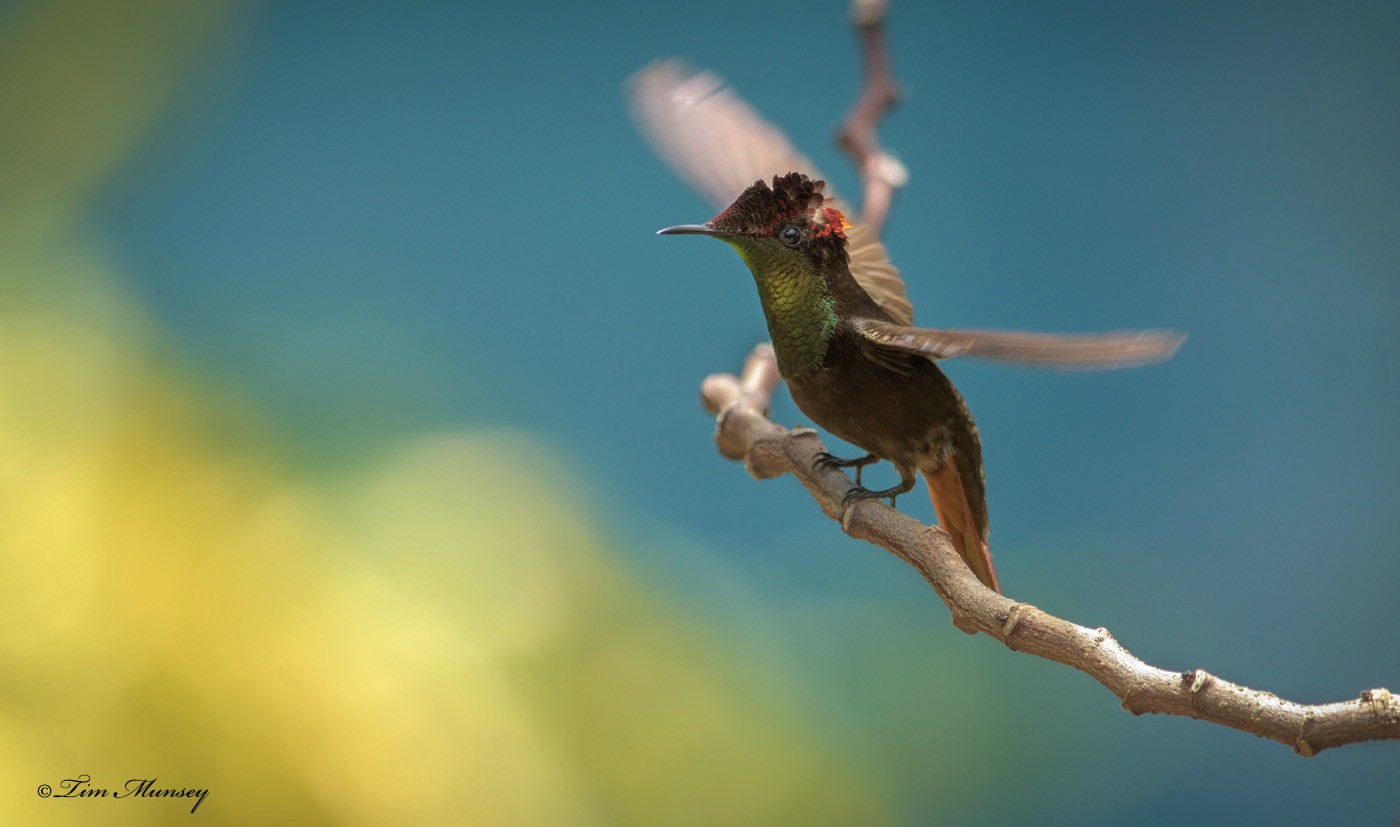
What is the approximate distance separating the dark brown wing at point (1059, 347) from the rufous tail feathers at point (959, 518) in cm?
38

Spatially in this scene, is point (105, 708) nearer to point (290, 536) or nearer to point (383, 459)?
point (290, 536)

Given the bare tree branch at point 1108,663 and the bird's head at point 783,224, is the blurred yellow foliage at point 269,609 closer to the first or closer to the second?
the bare tree branch at point 1108,663

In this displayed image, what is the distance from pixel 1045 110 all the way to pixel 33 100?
203 cm

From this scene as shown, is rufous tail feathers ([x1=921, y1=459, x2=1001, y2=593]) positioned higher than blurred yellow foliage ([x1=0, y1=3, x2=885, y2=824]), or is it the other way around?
rufous tail feathers ([x1=921, y1=459, x2=1001, y2=593])

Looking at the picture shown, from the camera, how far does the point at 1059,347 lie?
39.4 inches

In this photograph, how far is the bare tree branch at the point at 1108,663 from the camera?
881mm

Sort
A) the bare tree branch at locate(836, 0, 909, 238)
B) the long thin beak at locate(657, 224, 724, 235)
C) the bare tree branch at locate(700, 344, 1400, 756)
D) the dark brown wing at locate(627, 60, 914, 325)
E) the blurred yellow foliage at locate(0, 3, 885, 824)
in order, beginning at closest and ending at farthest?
the bare tree branch at locate(700, 344, 1400, 756), the long thin beak at locate(657, 224, 724, 235), the dark brown wing at locate(627, 60, 914, 325), the bare tree branch at locate(836, 0, 909, 238), the blurred yellow foliage at locate(0, 3, 885, 824)

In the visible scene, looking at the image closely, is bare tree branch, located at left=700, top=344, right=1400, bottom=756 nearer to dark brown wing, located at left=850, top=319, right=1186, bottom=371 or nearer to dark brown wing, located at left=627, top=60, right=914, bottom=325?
dark brown wing, located at left=850, top=319, right=1186, bottom=371

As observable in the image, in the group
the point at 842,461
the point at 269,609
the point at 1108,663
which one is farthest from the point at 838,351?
the point at 269,609

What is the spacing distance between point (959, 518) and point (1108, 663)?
1.87 ft

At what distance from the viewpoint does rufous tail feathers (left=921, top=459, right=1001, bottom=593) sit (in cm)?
151

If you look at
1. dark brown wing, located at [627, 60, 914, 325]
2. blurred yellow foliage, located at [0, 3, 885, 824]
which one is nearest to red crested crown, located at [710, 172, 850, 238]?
dark brown wing, located at [627, 60, 914, 325]

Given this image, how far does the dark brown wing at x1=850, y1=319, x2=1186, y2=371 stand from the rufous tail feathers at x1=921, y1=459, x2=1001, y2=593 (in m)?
0.38

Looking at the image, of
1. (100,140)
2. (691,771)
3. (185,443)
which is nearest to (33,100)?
(100,140)
